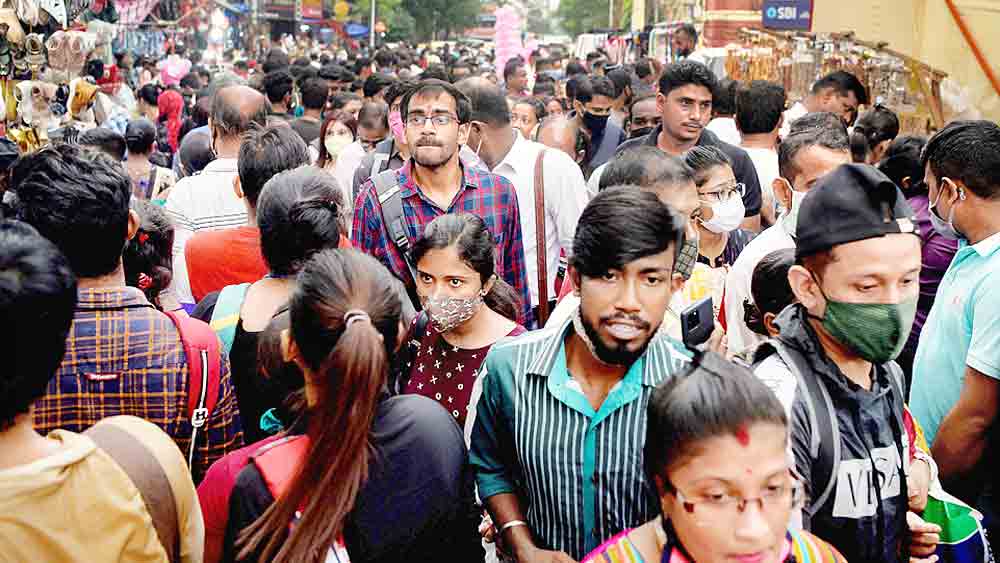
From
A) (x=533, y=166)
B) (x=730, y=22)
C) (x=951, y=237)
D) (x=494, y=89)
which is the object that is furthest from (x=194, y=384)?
(x=730, y=22)

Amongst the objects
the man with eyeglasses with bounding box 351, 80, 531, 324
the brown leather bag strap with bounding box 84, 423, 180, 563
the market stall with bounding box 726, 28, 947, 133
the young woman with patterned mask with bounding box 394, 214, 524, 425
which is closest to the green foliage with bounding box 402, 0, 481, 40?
the market stall with bounding box 726, 28, 947, 133

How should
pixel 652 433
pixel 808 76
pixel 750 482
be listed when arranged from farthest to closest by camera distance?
pixel 808 76
pixel 652 433
pixel 750 482

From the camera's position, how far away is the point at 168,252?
469 centimetres

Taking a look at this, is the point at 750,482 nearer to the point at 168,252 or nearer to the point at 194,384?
the point at 194,384

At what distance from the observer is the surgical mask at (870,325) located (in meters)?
2.60

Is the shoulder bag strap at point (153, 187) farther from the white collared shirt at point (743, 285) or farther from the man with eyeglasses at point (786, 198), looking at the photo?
the white collared shirt at point (743, 285)

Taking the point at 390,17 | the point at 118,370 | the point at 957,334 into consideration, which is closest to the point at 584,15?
the point at 390,17

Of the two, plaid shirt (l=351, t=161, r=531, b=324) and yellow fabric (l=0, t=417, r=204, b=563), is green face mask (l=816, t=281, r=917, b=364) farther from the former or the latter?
plaid shirt (l=351, t=161, r=531, b=324)

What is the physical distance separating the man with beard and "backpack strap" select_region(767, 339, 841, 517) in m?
0.33

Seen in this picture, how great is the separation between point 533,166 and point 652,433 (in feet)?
12.6

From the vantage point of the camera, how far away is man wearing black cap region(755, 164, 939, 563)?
8.34ft

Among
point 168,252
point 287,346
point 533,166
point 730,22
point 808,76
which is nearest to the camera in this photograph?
point 287,346

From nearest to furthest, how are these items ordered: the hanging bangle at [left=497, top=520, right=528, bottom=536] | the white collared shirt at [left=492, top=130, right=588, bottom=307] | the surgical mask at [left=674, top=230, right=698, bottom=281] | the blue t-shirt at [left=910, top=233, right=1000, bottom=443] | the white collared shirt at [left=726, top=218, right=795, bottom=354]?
1. the hanging bangle at [left=497, top=520, right=528, bottom=536]
2. the surgical mask at [left=674, top=230, right=698, bottom=281]
3. the blue t-shirt at [left=910, top=233, right=1000, bottom=443]
4. the white collared shirt at [left=726, top=218, right=795, bottom=354]
5. the white collared shirt at [left=492, top=130, right=588, bottom=307]

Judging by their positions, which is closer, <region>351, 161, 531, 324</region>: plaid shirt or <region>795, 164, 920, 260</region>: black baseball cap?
<region>795, 164, 920, 260</region>: black baseball cap
